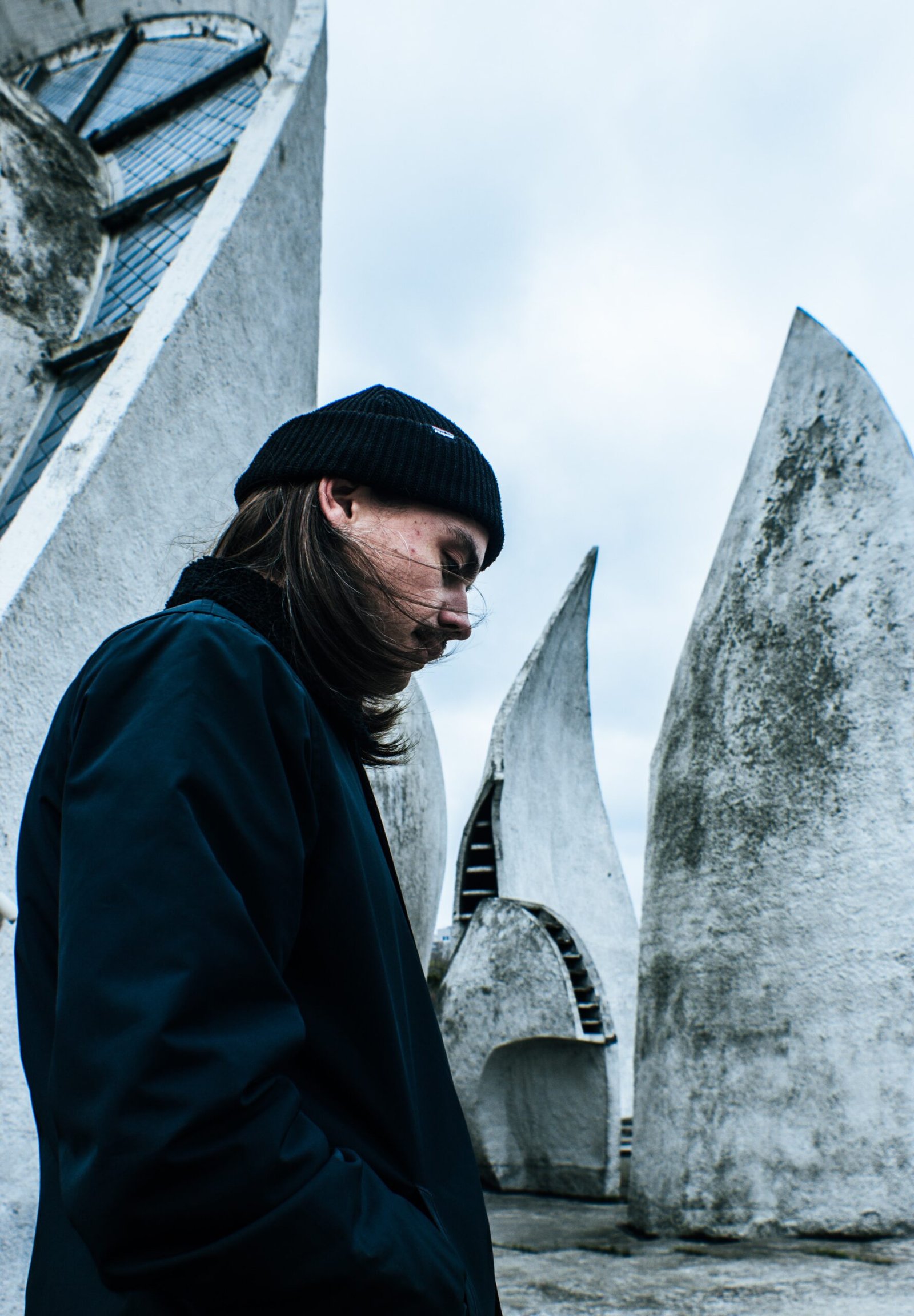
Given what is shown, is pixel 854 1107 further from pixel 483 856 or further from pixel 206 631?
pixel 483 856

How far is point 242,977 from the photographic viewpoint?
2.46ft

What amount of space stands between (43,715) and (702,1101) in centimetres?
345

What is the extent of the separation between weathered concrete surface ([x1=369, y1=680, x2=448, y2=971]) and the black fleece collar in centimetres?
456

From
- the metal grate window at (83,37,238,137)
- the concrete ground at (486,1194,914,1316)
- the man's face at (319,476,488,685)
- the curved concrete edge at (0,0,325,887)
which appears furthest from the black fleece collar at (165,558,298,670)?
the metal grate window at (83,37,238,137)

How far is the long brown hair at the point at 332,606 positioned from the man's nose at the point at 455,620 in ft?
0.22

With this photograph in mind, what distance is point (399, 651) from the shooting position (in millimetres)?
1109

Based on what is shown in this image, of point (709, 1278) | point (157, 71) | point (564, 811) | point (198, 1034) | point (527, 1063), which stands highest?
point (157, 71)

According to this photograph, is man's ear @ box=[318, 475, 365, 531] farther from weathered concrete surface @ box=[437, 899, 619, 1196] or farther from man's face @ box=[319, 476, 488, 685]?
weathered concrete surface @ box=[437, 899, 619, 1196]

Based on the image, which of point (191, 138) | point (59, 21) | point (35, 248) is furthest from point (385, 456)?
point (59, 21)

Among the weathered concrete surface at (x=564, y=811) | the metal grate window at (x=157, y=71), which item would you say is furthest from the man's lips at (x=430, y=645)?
the weathered concrete surface at (x=564, y=811)

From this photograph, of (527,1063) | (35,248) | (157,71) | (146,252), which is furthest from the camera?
(527,1063)

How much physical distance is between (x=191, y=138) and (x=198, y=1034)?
22.8 feet

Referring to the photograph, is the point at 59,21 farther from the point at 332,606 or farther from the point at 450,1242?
the point at 450,1242

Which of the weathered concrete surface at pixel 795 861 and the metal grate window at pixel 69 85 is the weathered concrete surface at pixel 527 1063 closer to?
the weathered concrete surface at pixel 795 861
